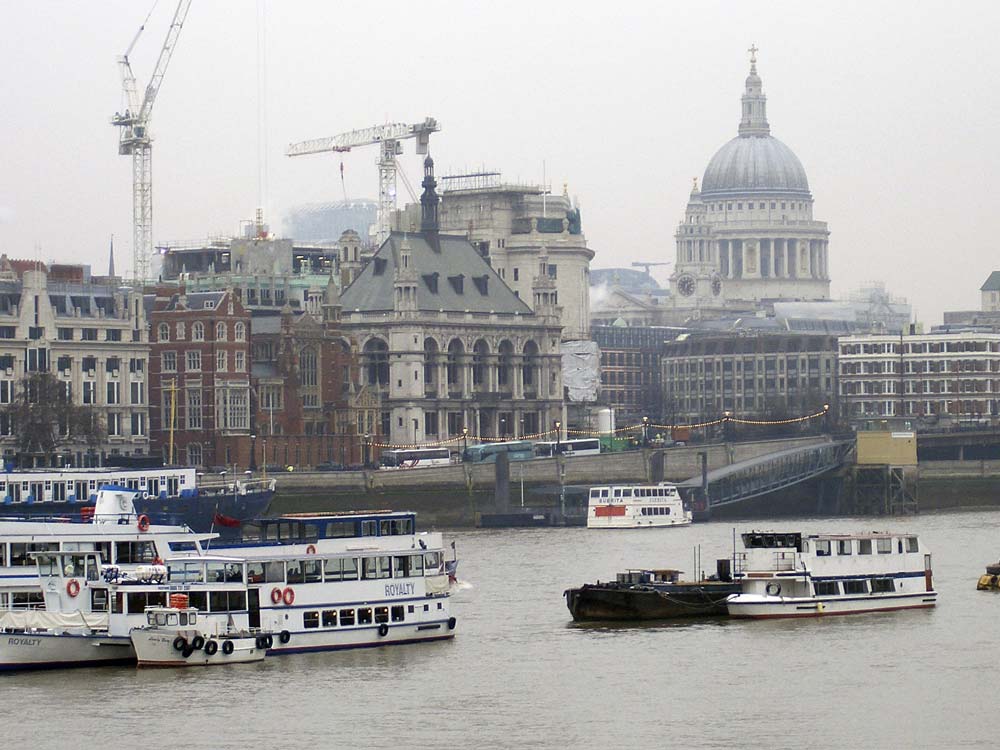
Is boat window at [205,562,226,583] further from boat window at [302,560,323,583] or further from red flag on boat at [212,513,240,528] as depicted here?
red flag on boat at [212,513,240,528]

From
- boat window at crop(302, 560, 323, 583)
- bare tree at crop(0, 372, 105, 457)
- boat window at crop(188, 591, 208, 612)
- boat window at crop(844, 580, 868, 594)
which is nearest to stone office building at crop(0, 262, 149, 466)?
bare tree at crop(0, 372, 105, 457)

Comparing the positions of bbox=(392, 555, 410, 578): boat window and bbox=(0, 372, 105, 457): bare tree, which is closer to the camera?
bbox=(392, 555, 410, 578): boat window

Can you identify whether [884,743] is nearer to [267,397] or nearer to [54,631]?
[54,631]

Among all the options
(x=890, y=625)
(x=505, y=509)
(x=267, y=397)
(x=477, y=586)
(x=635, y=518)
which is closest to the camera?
(x=890, y=625)

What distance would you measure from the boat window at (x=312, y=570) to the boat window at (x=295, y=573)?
0.13 meters

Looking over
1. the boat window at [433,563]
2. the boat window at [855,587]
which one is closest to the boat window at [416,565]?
the boat window at [433,563]

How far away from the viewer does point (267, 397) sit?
198m

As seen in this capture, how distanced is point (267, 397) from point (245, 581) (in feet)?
355

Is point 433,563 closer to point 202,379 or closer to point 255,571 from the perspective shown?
point 255,571

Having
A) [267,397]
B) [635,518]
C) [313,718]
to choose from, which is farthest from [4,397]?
[313,718]

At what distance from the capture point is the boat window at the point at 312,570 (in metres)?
92.1

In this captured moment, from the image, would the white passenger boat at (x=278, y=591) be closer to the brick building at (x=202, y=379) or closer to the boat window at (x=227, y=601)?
the boat window at (x=227, y=601)

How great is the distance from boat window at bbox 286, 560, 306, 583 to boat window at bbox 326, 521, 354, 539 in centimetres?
206

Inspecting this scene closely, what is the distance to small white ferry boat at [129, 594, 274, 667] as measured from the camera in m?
87.9
